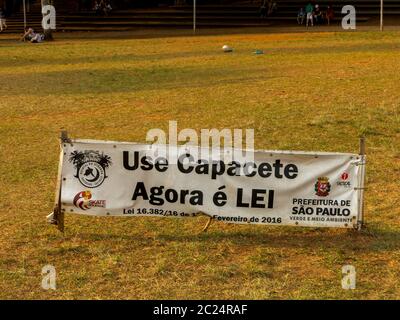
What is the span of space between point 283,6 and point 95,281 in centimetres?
4175

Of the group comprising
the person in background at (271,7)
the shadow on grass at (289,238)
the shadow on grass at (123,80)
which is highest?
the person in background at (271,7)

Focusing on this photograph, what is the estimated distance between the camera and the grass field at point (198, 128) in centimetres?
820

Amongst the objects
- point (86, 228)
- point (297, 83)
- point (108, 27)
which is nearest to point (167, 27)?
point (108, 27)

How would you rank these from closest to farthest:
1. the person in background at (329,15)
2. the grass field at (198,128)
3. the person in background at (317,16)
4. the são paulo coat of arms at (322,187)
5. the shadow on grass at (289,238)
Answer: the grass field at (198,128)
the são paulo coat of arms at (322,187)
the shadow on grass at (289,238)
the person in background at (317,16)
the person in background at (329,15)

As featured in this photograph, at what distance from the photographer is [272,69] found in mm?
24734

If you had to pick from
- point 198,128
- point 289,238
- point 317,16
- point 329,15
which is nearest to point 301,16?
point 317,16

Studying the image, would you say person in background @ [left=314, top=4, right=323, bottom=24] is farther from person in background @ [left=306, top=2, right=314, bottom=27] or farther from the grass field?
the grass field

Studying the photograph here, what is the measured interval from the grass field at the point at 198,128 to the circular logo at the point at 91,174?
2.35ft

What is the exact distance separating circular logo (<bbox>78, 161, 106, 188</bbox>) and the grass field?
2.35 ft

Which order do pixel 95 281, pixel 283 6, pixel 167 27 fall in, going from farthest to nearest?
pixel 283 6
pixel 167 27
pixel 95 281

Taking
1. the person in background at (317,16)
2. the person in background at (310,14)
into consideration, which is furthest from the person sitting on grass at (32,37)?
the person in background at (317,16)

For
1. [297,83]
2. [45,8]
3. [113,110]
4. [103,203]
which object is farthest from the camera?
[45,8]

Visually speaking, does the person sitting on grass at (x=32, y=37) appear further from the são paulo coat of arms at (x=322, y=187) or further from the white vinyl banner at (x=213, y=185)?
the são paulo coat of arms at (x=322, y=187)

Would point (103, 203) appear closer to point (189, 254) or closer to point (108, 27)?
point (189, 254)
